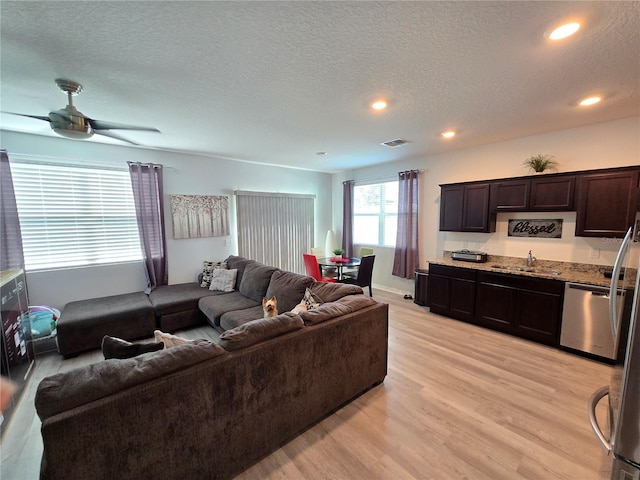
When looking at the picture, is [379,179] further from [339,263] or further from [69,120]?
[69,120]

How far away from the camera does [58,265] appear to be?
139 inches

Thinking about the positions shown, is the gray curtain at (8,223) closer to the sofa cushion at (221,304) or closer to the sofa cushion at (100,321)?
the sofa cushion at (100,321)

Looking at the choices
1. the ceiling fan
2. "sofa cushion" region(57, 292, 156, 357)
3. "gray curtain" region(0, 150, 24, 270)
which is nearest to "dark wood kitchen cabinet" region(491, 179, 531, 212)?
the ceiling fan

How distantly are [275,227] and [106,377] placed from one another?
437 cm

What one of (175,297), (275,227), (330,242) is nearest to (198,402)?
(175,297)

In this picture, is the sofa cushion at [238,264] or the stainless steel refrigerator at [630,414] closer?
the stainless steel refrigerator at [630,414]

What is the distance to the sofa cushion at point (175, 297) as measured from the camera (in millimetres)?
3453

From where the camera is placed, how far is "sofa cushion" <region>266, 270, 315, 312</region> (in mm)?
2963

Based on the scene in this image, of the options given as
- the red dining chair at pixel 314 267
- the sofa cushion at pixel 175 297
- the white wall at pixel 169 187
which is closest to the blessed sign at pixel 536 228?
the red dining chair at pixel 314 267

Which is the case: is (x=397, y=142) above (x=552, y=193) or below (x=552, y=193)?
above

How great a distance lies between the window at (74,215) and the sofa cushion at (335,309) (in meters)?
3.45

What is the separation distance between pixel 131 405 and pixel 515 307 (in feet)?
13.0

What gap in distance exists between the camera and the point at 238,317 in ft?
9.68

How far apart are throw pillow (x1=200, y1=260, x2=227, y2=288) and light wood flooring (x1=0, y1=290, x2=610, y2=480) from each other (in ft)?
5.26
